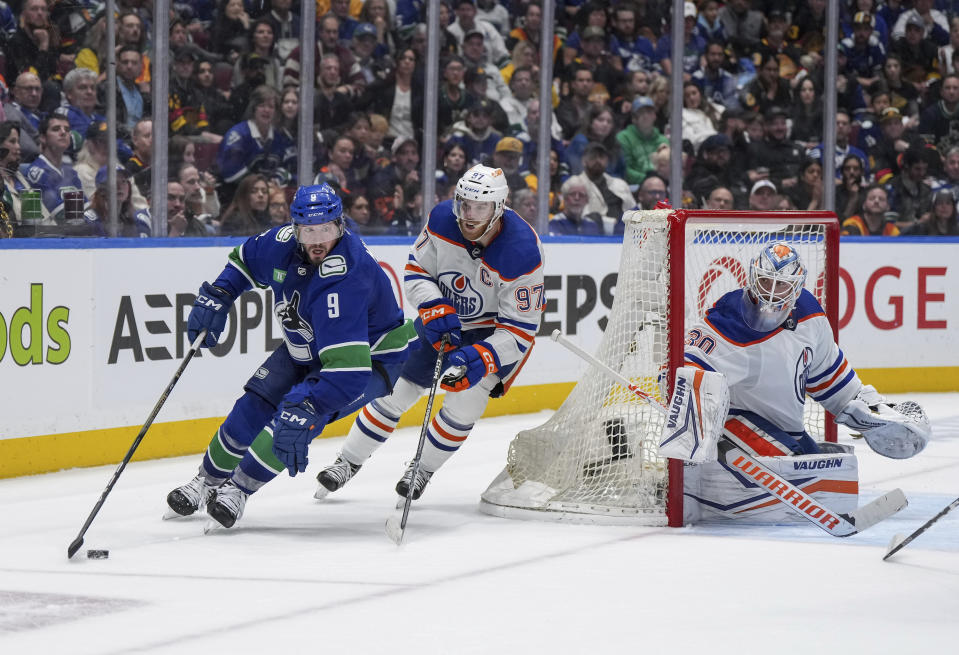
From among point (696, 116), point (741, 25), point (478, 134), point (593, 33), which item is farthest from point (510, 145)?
point (741, 25)

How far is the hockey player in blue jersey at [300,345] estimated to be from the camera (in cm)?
428

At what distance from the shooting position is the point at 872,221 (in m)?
9.09

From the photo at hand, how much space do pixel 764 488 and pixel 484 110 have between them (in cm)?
402

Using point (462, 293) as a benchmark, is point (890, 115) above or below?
above

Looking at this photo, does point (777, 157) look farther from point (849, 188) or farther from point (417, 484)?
point (417, 484)

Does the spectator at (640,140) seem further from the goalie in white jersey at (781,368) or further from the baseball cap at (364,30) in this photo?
the goalie in white jersey at (781,368)

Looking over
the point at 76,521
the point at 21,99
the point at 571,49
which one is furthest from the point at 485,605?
the point at 571,49

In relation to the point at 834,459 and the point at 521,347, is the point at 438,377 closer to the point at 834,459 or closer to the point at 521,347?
the point at 521,347

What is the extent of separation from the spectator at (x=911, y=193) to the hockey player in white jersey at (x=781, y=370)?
184 inches

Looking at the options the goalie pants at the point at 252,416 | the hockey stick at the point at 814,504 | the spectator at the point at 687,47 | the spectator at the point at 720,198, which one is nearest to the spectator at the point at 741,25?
the spectator at the point at 687,47

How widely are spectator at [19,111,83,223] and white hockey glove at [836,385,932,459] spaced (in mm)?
3084

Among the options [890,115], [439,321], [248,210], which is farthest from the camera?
[890,115]

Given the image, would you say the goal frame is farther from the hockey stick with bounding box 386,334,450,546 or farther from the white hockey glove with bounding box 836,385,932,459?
the hockey stick with bounding box 386,334,450,546

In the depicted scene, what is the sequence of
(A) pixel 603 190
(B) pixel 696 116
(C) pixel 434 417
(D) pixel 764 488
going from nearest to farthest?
(D) pixel 764 488
(C) pixel 434 417
(A) pixel 603 190
(B) pixel 696 116
